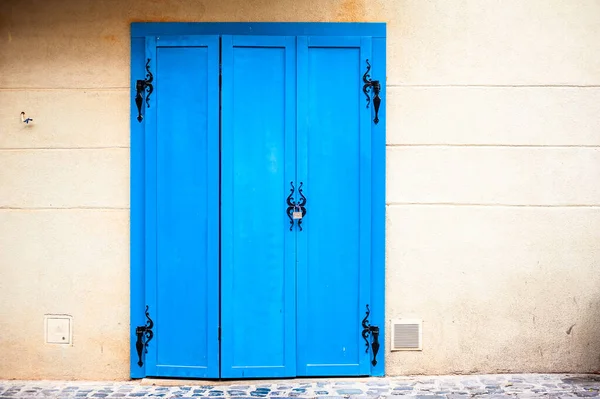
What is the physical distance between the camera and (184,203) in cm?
487

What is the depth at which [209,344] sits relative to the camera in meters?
4.86

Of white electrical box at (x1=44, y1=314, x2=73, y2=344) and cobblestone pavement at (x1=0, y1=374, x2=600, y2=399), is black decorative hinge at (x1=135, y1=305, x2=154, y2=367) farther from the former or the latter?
white electrical box at (x1=44, y1=314, x2=73, y2=344)

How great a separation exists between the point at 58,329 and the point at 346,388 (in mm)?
2341

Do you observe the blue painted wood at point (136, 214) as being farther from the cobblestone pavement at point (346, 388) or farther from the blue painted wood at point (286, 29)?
the blue painted wood at point (286, 29)

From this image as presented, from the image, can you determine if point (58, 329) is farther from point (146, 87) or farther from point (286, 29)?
point (286, 29)

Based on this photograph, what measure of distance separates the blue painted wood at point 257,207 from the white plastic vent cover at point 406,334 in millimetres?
820

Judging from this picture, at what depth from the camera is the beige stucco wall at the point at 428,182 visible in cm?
491

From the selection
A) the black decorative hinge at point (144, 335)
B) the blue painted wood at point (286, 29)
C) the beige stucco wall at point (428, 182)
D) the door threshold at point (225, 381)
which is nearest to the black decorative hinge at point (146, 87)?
the beige stucco wall at point (428, 182)

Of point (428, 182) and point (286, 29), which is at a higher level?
point (286, 29)

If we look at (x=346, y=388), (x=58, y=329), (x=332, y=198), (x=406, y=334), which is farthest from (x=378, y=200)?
(x=58, y=329)

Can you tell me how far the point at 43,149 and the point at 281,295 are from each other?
2245mm

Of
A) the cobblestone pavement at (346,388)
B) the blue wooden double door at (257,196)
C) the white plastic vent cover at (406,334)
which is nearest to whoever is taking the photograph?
the cobblestone pavement at (346,388)

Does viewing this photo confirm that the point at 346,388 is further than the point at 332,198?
No

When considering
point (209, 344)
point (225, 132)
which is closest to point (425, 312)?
point (209, 344)
